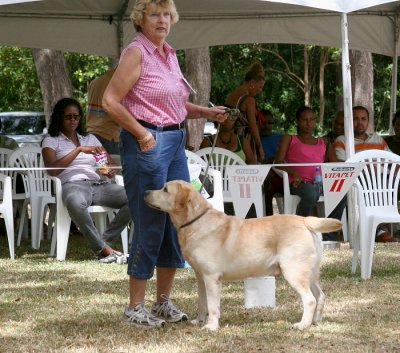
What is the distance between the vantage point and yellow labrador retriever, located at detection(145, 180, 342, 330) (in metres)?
5.45

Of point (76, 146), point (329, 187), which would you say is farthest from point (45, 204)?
point (329, 187)

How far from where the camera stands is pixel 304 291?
5.49 m

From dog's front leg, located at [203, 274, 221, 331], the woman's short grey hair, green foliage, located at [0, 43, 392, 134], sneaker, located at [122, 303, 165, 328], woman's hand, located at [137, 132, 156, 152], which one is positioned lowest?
sneaker, located at [122, 303, 165, 328]

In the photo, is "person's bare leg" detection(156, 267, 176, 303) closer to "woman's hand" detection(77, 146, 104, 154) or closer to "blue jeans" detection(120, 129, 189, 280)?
"blue jeans" detection(120, 129, 189, 280)

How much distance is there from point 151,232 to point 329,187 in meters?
3.27

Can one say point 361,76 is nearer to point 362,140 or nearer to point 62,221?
point 362,140

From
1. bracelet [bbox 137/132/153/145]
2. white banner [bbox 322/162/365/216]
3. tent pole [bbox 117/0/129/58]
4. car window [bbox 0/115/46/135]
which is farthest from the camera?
car window [bbox 0/115/46/135]

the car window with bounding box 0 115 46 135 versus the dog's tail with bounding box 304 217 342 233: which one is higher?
the car window with bounding box 0 115 46 135

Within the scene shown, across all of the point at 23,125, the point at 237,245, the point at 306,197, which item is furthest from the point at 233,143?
the point at 23,125

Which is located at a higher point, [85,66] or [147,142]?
[85,66]

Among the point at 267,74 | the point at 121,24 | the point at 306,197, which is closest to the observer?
the point at 306,197

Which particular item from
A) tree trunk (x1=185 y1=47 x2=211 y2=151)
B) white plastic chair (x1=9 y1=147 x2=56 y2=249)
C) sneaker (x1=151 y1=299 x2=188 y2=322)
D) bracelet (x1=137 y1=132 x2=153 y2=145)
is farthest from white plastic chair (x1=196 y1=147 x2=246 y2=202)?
tree trunk (x1=185 y1=47 x2=211 y2=151)

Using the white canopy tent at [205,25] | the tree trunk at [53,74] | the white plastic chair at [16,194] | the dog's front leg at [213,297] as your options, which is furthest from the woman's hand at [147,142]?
the tree trunk at [53,74]

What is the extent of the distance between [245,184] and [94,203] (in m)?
1.51
